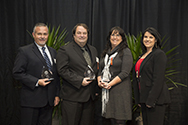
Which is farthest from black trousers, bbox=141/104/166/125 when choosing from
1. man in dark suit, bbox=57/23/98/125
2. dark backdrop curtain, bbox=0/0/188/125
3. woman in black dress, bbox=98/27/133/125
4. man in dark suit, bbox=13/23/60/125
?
dark backdrop curtain, bbox=0/0/188/125

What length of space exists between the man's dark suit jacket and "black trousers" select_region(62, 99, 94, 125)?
8 cm

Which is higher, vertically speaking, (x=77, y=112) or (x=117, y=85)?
(x=117, y=85)

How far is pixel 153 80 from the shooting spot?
1856mm

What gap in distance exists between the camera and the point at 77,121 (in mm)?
2086

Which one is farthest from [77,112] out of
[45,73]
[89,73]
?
[45,73]

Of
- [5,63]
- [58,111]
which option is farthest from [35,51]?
[5,63]

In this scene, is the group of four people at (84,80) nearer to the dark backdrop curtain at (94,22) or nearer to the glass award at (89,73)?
the glass award at (89,73)

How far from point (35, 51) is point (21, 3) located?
1.94 m

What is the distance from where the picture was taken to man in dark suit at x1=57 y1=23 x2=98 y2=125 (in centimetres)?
202

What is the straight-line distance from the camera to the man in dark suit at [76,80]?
2.02 meters

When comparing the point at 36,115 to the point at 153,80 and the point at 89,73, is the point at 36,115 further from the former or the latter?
the point at 153,80

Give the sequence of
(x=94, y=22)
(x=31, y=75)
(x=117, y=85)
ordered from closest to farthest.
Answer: (x=31, y=75) < (x=117, y=85) < (x=94, y=22)

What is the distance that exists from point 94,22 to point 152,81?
72.6 inches

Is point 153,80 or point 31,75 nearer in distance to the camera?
point 153,80
